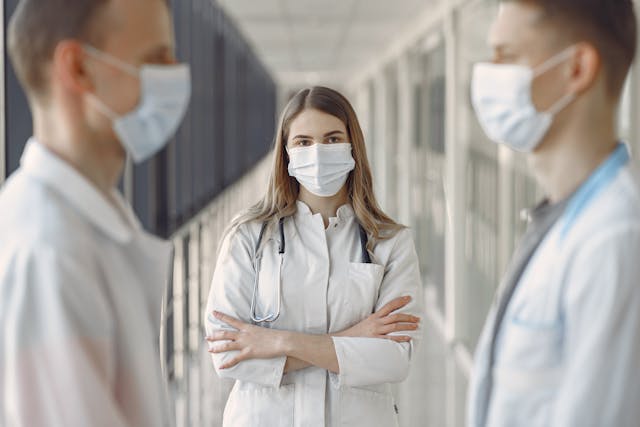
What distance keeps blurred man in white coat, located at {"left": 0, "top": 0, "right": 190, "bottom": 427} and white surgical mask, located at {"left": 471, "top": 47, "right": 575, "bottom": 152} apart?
1.64 ft

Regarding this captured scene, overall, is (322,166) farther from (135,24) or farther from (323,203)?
(135,24)

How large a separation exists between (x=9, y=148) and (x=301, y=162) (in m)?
0.75

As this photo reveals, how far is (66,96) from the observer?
110 centimetres

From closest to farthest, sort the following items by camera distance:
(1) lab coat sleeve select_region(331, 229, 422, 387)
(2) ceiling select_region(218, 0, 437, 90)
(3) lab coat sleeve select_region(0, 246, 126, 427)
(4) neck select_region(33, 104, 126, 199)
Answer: (3) lab coat sleeve select_region(0, 246, 126, 427), (4) neck select_region(33, 104, 126, 199), (1) lab coat sleeve select_region(331, 229, 422, 387), (2) ceiling select_region(218, 0, 437, 90)

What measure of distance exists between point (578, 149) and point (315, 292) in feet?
2.82

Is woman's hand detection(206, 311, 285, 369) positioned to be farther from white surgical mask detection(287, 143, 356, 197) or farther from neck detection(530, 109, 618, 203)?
neck detection(530, 109, 618, 203)

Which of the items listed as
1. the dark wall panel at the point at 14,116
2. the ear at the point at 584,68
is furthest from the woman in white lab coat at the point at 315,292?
the ear at the point at 584,68

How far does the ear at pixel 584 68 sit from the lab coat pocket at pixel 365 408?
0.99 meters

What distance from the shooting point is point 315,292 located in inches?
73.1

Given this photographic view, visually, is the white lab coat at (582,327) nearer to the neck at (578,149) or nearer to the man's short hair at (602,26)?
the neck at (578,149)

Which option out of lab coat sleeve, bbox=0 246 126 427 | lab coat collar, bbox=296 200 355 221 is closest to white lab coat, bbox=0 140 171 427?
lab coat sleeve, bbox=0 246 126 427

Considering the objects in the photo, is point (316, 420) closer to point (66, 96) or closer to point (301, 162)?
point (301, 162)

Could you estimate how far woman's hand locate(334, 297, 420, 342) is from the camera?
1819 millimetres

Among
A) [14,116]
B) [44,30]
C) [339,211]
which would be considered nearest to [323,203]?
[339,211]
